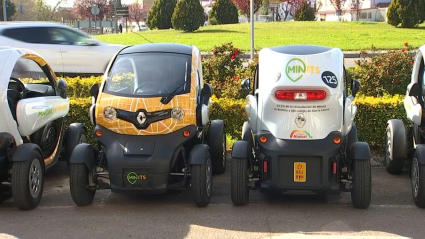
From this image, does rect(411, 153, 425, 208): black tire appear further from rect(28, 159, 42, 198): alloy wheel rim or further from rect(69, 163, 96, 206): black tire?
rect(28, 159, 42, 198): alloy wheel rim

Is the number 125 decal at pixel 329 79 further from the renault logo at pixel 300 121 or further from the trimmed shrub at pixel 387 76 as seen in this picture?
the trimmed shrub at pixel 387 76

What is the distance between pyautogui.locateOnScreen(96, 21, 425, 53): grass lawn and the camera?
2730 cm

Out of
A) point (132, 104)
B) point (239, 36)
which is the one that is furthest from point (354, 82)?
point (239, 36)

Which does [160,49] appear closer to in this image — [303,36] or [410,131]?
[410,131]

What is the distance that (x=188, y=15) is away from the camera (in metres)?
34.6

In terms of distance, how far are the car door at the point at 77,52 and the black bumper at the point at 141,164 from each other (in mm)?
8687

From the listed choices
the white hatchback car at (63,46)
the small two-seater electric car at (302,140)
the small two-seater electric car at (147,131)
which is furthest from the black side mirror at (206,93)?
the white hatchback car at (63,46)

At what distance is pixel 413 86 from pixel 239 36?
25.2 metres

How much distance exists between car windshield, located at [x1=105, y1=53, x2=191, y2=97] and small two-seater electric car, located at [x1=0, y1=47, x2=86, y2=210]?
941 mm

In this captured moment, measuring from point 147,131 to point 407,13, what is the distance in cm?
3200

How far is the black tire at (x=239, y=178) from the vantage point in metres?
5.82

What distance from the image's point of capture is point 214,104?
27.5 feet

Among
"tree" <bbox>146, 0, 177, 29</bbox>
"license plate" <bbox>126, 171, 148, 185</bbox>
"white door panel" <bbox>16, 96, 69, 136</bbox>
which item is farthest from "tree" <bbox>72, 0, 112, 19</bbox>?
"license plate" <bbox>126, 171, 148, 185</bbox>

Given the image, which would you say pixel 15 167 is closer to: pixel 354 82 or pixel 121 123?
pixel 121 123
